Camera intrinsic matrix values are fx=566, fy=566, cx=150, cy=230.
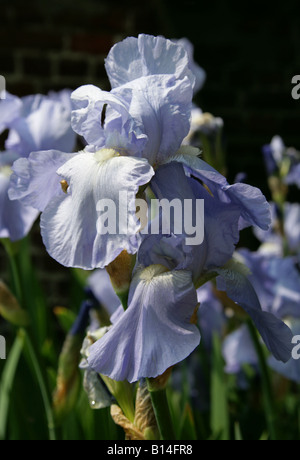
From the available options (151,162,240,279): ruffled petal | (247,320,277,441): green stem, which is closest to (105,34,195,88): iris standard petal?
(151,162,240,279): ruffled petal

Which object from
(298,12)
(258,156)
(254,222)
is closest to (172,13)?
(298,12)

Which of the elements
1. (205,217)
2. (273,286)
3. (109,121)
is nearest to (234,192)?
(205,217)

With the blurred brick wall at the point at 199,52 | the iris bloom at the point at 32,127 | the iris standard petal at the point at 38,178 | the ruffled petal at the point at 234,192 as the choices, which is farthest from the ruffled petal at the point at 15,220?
the blurred brick wall at the point at 199,52

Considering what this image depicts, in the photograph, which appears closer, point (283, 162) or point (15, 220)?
point (15, 220)

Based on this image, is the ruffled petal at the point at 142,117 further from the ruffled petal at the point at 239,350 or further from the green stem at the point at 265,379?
the ruffled petal at the point at 239,350

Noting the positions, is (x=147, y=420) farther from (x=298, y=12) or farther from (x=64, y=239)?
(x=298, y=12)

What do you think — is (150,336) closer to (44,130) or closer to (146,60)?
(146,60)
